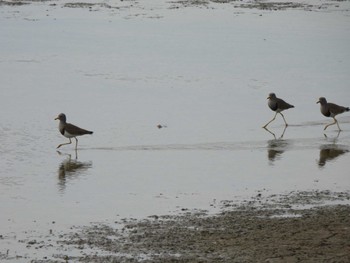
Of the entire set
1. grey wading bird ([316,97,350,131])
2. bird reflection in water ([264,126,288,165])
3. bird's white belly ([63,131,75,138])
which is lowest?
bird reflection in water ([264,126,288,165])

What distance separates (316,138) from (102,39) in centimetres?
1737

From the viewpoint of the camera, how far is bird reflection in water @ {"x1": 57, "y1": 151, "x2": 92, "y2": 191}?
49.8 feet

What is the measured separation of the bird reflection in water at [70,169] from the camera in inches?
598

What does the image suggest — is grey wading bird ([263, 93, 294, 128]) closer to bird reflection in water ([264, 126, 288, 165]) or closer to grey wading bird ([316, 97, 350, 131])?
grey wading bird ([316, 97, 350, 131])

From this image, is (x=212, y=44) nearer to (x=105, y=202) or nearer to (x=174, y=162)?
(x=174, y=162)

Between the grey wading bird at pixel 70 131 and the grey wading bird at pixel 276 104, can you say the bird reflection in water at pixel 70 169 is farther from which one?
the grey wading bird at pixel 276 104

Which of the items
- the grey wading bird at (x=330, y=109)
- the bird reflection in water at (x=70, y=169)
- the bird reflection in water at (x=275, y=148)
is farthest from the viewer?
the grey wading bird at (x=330, y=109)

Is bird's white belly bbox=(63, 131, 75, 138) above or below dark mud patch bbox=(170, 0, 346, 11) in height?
below

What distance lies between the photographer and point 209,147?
18.0 metres

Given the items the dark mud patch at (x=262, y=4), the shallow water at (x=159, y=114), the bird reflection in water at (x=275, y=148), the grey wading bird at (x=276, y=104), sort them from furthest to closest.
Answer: the dark mud patch at (x=262, y=4), the grey wading bird at (x=276, y=104), the bird reflection in water at (x=275, y=148), the shallow water at (x=159, y=114)

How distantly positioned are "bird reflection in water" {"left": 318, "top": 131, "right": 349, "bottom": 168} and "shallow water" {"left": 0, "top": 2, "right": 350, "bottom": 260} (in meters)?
0.05

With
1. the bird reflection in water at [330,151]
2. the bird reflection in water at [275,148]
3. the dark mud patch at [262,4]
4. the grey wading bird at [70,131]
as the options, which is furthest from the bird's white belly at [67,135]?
the dark mud patch at [262,4]

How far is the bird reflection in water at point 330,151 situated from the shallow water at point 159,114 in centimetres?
5

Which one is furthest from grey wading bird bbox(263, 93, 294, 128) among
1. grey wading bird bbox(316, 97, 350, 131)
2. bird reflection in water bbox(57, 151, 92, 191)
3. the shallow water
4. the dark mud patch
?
the dark mud patch
